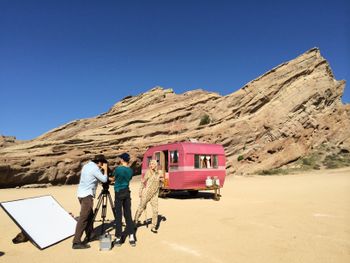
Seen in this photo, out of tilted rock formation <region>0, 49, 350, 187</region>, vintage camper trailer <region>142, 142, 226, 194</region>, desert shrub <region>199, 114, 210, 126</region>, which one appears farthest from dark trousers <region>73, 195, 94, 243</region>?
desert shrub <region>199, 114, 210, 126</region>

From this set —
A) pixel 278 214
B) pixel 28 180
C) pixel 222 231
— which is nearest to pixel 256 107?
pixel 28 180

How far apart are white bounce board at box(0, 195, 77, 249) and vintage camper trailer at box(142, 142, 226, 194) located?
30.7ft

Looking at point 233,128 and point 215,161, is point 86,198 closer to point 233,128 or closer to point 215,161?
point 215,161

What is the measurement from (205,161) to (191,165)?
3.99 feet

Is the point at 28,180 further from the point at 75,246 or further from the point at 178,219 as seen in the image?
the point at 75,246

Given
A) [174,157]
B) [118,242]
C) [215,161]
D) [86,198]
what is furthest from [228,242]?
[215,161]

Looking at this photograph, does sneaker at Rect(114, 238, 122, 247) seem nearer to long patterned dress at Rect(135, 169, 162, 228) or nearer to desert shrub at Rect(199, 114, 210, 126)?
long patterned dress at Rect(135, 169, 162, 228)

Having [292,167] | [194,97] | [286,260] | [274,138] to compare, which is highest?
[194,97]

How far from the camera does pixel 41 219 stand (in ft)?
26.4

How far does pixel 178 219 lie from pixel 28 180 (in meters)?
25.5

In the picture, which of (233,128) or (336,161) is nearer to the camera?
(336,161)

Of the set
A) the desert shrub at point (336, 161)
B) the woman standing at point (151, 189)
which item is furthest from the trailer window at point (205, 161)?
the desert shrub at point (336, 161)

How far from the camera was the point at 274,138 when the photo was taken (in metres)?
41.3

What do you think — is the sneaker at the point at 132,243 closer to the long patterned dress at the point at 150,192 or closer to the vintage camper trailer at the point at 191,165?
the long patterned dress at the point at 150,192
